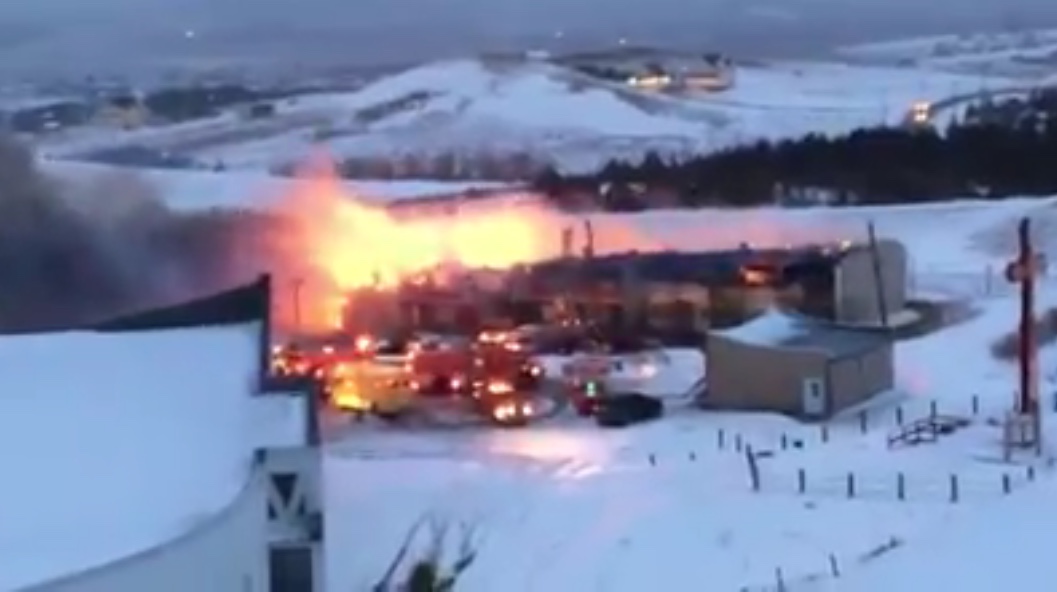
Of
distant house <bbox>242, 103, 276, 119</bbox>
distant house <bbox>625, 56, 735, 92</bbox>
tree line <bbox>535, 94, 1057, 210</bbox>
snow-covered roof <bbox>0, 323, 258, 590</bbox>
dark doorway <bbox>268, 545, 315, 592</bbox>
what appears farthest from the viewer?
distant house <bbox>625, 56, 735, 92</bbox>

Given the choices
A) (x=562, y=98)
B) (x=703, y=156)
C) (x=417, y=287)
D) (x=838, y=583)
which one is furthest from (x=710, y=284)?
(x=562, y=98)

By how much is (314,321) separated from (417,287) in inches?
32.4

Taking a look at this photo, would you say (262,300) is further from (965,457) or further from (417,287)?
(417,287)

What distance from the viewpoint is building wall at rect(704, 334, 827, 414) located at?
502 inches

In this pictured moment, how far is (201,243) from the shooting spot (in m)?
23.8

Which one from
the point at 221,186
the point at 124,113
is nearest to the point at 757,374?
the point at 221,186

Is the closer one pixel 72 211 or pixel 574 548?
pixel 574 548

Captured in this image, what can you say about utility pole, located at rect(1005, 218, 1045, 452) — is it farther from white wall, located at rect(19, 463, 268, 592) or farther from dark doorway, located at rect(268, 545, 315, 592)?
white wall, located at rect(19, 463, 268, 592)

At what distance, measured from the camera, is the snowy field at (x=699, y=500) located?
8617 millimetres

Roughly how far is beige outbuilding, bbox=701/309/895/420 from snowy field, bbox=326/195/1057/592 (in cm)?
18

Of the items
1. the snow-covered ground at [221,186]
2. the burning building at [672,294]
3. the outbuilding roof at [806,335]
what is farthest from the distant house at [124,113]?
the outbuilding roof at [806,335]

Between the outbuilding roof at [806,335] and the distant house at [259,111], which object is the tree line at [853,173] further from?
the outbuilding roof at [806,335]

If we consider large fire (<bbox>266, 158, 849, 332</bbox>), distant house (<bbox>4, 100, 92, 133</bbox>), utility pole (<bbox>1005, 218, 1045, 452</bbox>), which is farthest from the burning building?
distant house (<bbox>4, 100, 92, 133</bbox>)

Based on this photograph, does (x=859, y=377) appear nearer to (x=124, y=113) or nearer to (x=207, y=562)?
(x=207, y=562)
